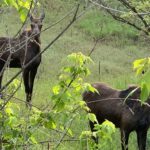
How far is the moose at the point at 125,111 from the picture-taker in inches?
354

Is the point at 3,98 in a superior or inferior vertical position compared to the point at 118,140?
superior

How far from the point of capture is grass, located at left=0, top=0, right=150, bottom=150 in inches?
667

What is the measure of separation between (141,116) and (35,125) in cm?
499

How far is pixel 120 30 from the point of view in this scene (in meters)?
25.9

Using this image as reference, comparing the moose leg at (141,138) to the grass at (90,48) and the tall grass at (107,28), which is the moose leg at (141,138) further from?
the tall grass at (107,28)

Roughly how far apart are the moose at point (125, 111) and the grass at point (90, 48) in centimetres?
336

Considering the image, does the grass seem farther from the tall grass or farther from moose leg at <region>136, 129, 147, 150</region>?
moose leg at <region>136, 129, 147, 150</region>

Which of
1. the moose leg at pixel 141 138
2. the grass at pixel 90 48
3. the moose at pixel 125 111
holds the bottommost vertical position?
the moose leg at pixel 141 138

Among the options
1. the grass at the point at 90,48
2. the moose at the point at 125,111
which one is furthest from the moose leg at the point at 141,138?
the grass at the point at 90,48

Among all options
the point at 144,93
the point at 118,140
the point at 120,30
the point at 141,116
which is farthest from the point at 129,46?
the point at 144,93

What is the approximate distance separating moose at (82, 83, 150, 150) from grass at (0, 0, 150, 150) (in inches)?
132

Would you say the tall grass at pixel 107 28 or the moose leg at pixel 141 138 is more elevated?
the tall grass at pixel 107 28

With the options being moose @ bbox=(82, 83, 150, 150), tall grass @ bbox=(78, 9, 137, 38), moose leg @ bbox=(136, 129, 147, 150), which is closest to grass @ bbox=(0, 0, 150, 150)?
tall grass @ bbox=(78, 9, 137, 38)

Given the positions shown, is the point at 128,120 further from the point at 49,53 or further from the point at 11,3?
the point at 49,53
